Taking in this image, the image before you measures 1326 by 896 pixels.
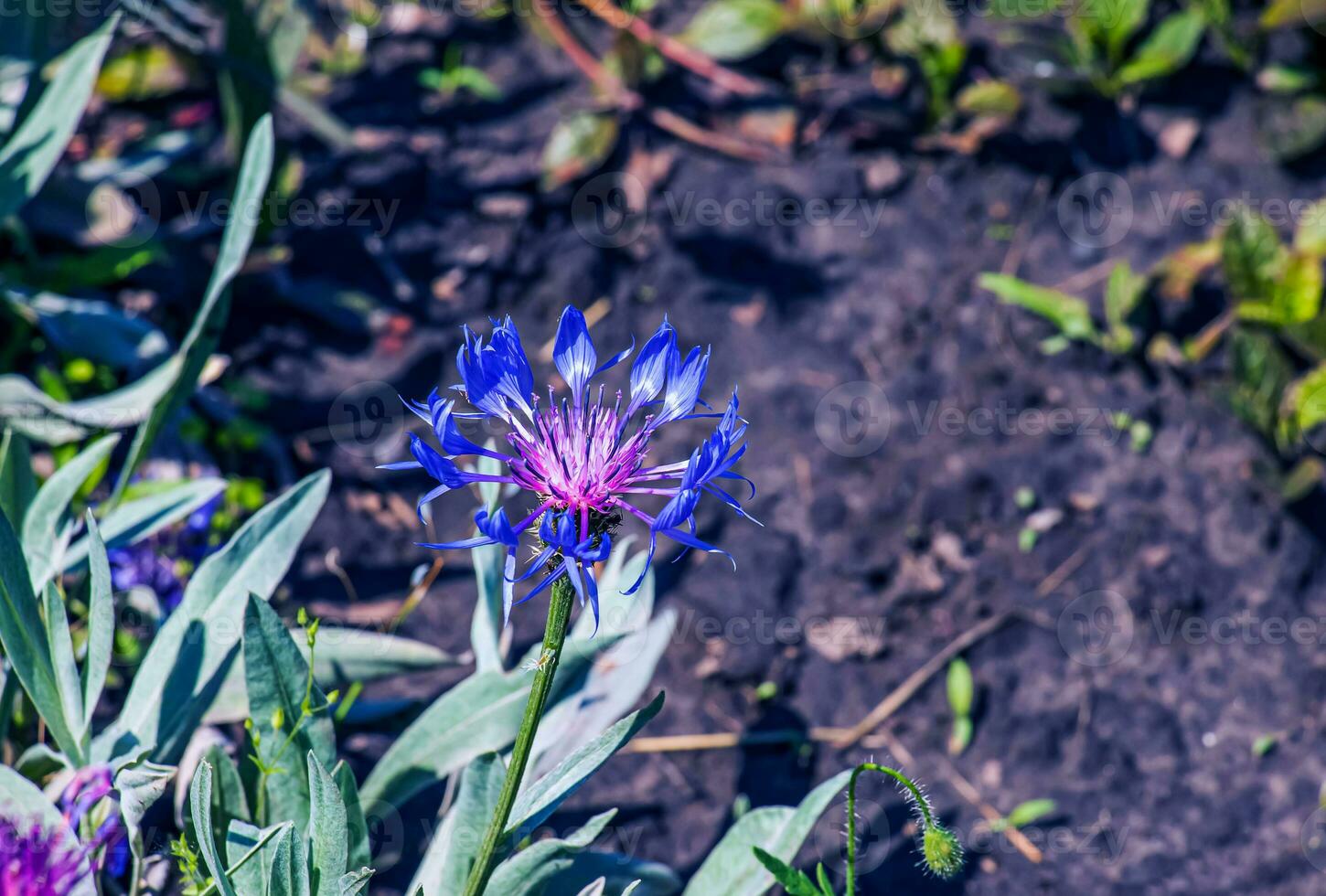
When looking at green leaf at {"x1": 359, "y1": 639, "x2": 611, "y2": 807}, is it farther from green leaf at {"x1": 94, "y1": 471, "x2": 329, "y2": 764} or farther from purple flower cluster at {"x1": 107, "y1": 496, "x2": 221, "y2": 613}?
purple flower cluster at {"x1": 107, "y1": 496, "x2": 221, "y2": 613}

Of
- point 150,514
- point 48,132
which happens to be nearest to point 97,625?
point 150,514

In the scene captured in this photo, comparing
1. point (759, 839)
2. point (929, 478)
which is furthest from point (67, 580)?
point (929, 478)

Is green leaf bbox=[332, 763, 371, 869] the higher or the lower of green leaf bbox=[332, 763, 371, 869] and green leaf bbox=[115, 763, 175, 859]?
the lower

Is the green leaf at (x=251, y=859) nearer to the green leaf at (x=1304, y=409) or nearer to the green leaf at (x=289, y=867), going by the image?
the green leaf at (x=289, y=867)

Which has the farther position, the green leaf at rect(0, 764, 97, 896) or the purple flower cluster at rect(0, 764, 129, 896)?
the green leaf at rect(0, 764, 97, 896)

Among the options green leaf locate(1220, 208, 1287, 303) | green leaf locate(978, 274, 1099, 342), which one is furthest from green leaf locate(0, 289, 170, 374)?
green leaf locate(1220, 208, 1287, 303)

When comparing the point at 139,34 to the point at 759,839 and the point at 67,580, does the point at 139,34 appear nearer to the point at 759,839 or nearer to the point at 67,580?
the point at 67,580

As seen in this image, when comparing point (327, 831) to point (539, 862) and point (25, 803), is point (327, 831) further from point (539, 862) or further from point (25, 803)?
point (25, 803)

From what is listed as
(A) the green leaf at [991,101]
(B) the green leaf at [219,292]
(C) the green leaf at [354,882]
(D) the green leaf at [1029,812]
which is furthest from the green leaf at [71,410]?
(A) the green leaf at [991,101]
